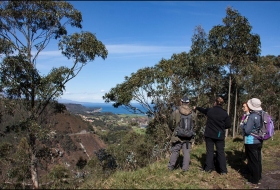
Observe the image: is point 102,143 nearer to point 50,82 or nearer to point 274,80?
point 274,80

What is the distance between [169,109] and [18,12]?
7.91 m

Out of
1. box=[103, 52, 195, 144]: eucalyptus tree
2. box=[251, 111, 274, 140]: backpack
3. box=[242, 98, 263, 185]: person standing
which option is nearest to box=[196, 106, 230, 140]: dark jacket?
box=[242, 98, 263, 185]: person standing

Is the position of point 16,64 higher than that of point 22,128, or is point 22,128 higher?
point 16,64

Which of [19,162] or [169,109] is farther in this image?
[169,109]

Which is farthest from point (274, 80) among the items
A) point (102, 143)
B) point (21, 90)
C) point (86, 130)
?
point (86, 130)

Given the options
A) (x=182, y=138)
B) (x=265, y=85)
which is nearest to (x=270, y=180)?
(x=182, y=138)

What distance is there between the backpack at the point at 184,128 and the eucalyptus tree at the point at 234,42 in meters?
8.85

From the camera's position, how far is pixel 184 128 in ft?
16.4

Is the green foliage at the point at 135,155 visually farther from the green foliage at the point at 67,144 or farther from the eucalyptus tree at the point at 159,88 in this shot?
the green foliage at the point at 67,144

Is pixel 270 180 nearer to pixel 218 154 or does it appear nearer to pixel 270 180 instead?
pixel 270 180

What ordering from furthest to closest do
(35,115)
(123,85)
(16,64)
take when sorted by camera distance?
(123,85), (35,115), (16,64)

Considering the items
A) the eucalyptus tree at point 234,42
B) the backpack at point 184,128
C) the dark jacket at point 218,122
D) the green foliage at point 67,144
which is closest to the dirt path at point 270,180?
the dark jacket at point 218,122

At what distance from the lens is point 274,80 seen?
19266mm

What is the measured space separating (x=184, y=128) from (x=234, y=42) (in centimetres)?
917
